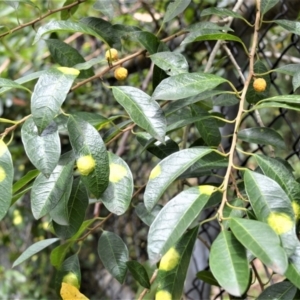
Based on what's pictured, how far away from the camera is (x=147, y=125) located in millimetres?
465

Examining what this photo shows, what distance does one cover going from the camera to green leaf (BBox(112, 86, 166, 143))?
46 centimetres

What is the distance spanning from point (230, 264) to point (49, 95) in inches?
9.0

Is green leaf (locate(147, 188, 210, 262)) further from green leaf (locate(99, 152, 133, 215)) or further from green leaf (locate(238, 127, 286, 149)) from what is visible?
green leaf (locate(238, 127, 286, 149))

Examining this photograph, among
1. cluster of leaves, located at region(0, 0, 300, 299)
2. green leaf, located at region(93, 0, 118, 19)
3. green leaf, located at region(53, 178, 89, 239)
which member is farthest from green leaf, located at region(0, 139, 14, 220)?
green leaf, located at region(93, 0, 118, 19)

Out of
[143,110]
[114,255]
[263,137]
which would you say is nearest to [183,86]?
[143,110]

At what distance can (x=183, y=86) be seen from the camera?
470 millimetres

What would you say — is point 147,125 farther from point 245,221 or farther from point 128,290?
point 128,290

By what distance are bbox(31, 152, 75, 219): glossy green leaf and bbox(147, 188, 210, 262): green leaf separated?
0.12m

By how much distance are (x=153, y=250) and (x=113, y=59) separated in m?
0.30

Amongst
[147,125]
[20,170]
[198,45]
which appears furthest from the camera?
[20,170]

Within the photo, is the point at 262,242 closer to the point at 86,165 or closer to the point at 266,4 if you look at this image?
the point at 86,165

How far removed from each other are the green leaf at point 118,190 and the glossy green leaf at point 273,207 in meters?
0.12

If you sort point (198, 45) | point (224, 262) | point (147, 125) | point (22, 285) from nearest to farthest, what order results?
point (224, 262)
point (147, 125)
point (198, 45)
point (22, 285)

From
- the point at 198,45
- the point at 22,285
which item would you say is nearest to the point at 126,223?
the point at 22,285
